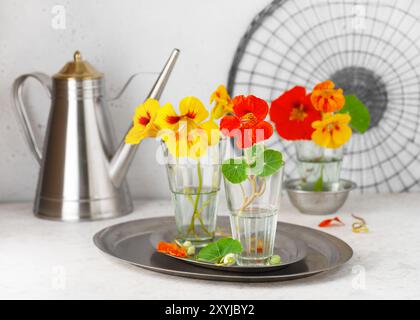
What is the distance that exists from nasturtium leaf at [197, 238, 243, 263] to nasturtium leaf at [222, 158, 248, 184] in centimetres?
9

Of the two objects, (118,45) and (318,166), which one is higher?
(118,45)

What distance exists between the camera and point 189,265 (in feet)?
3.65

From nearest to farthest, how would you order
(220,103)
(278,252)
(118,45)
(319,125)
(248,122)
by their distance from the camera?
(248,122)
(278,252)
(220,103)
(319,125)
(118,45)

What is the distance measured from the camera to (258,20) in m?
1.59

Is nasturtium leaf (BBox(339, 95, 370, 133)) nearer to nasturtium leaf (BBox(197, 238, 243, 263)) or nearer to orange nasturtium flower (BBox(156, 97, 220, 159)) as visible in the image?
orange nasturtium flower (BBox(156, 97, 220, 159))

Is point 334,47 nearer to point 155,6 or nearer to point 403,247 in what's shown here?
point 155,6

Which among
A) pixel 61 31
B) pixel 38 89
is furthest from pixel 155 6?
pixel 38 89

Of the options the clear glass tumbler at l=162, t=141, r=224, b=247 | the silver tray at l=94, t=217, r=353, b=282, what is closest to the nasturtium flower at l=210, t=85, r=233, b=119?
the clear glass tumbler at l=162, t=141, r=224, b=247

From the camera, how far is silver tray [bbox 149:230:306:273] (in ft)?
3.47

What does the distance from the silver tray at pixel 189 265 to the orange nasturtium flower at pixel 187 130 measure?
178 millimetres

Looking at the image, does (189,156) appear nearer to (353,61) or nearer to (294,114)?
(294,114)

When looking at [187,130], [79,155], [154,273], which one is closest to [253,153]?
[187,130]

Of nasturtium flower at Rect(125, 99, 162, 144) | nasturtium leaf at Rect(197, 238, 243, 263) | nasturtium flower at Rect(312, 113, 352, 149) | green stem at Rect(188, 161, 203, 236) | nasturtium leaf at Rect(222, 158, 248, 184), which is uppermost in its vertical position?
nasturtium flower at Rect(125, 99, 162, 144)

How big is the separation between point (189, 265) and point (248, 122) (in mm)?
239
